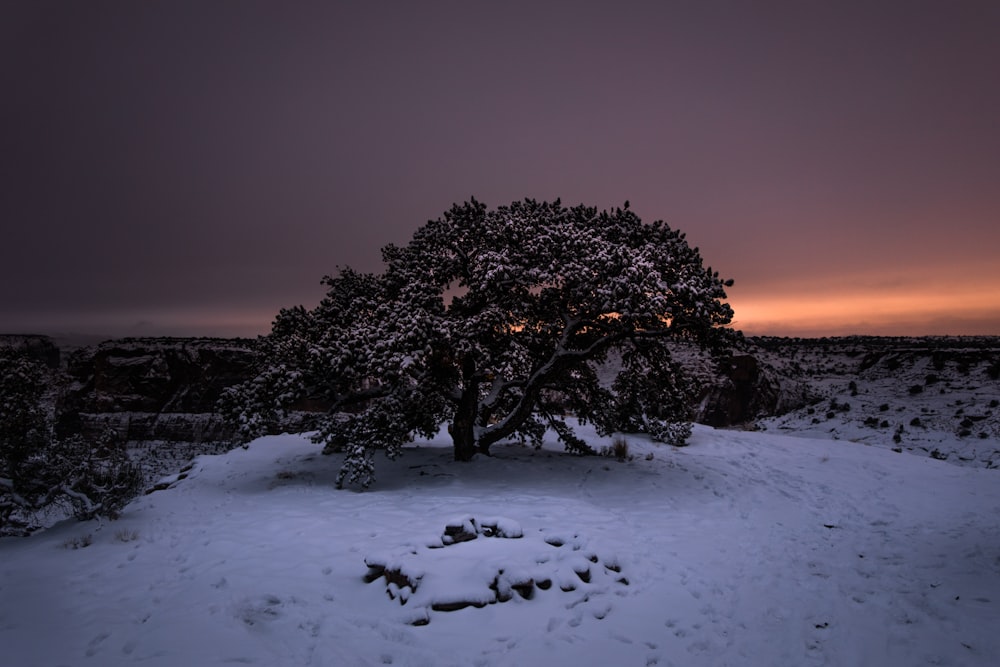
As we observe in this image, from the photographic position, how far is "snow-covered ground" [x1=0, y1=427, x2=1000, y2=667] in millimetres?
5895

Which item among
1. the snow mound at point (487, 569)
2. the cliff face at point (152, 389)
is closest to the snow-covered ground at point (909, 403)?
the snow mound at point (487, 569)

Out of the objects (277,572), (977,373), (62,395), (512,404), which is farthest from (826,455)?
(62,395)

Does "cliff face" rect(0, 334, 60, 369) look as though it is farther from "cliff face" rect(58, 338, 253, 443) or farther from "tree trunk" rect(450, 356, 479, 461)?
"tree trunk" rect(450, 356, 479, 461)

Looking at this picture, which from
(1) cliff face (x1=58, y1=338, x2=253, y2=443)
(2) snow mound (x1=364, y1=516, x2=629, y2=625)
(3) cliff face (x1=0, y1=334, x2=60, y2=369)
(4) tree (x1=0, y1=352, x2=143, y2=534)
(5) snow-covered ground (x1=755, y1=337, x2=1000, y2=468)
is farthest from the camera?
(3) cliff face (x1=0, y1=334, x2=60, y2=369)

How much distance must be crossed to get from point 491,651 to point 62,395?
54.1m

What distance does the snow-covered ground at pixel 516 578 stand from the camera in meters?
5.89

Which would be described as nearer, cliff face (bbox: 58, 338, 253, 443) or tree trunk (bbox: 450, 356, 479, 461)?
tree trunk (bbox: 450, 356, 479, 461)

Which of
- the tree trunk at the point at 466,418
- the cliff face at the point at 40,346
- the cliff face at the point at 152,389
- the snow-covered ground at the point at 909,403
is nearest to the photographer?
A: the tree trunk at the point at 466,418

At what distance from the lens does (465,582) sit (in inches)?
283

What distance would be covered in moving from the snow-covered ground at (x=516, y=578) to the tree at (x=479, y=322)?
2480mm

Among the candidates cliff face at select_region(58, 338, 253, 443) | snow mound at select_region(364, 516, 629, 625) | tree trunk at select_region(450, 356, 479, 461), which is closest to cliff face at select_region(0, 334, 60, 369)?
cliff face at select_region(58, 338, 253, 443)

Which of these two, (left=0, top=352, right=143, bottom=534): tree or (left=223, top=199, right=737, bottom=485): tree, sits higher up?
(left=223, top=199, right=737, bottom=485): tree

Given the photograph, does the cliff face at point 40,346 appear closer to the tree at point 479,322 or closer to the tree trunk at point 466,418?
the tree at point 479,322

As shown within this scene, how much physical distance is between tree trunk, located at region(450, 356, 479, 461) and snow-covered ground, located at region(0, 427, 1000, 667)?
7.58 feet
